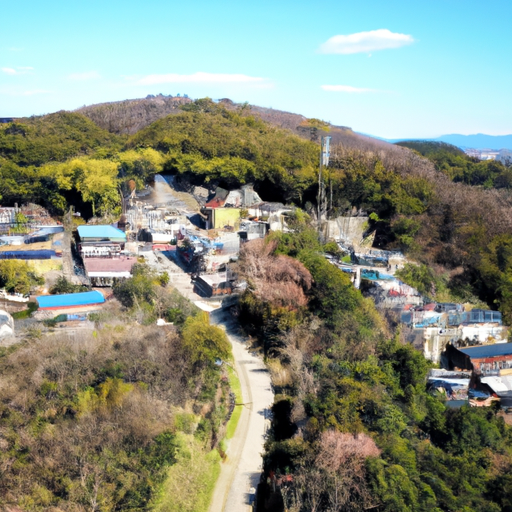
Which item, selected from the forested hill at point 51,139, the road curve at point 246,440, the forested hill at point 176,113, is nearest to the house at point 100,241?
the road curve at point 246,440

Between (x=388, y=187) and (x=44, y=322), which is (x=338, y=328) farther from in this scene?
(x=388, y=187)

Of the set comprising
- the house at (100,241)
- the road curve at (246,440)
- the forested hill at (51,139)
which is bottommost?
the road curve at (246,440)

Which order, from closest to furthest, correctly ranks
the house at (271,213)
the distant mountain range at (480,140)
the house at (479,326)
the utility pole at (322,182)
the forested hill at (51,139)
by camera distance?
the house at (479,326), the house at (271,213), the utility pole at (322,182), the forested hill at (51,139), the distant mountain range at (480,140)

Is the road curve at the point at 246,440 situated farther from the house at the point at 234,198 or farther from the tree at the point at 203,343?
the house at the point at 234,198

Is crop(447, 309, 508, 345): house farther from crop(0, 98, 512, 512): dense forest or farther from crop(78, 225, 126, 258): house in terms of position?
crop(78, 225, 126, 258): house

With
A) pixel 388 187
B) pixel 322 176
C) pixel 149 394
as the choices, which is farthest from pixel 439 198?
pixel 149 394

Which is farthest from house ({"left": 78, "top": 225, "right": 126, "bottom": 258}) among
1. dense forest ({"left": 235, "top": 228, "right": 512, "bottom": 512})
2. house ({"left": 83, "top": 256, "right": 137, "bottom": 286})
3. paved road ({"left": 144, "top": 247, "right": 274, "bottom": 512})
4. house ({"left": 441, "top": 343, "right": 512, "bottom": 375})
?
house ({"left": 441, "top": 343, "right": 512, "bottom": 375})
